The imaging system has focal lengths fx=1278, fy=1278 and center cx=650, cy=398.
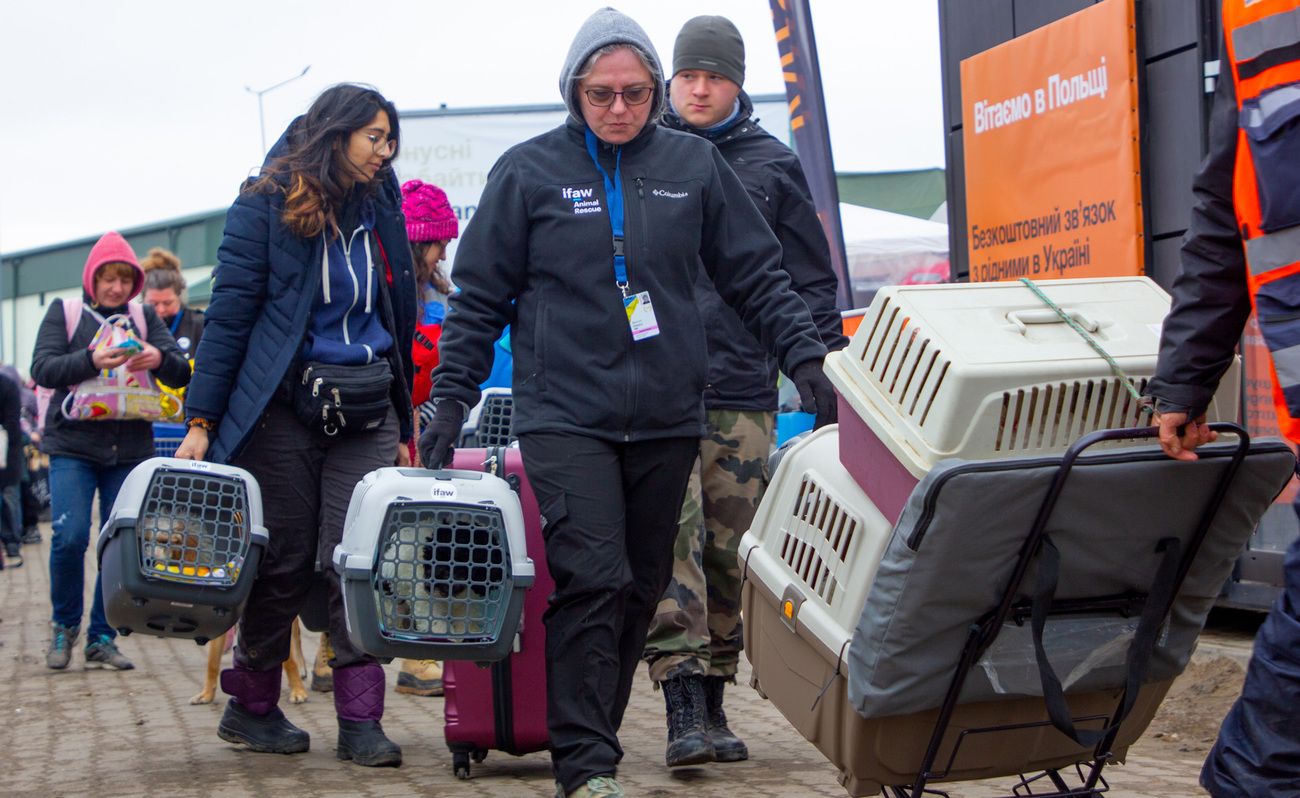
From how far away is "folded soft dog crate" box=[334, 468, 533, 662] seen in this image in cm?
301

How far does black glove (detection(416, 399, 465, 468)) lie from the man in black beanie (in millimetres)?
1016

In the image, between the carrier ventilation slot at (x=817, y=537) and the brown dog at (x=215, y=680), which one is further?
the brown dog at (x=215, y=680)

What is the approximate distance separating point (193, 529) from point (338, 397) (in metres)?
0.60

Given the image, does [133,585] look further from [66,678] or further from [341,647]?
[66,678]

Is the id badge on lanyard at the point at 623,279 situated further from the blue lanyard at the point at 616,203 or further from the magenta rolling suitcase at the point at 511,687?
the magenta rolling suitcase at the point at 511,687

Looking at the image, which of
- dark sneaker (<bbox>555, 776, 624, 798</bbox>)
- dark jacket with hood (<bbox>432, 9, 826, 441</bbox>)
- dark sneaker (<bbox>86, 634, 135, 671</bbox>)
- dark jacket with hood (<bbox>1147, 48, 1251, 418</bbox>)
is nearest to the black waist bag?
dark jacket with hood (<bbox>432, 9, 826, 441</bbox>)

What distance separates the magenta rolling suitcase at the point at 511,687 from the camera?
3633 mm

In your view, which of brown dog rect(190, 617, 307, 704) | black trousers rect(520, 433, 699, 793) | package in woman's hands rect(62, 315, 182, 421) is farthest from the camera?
package in woman's hands rect(62, 315, 182, 421)

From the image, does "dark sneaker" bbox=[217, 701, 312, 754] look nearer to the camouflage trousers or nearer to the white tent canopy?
the camouflage trousers

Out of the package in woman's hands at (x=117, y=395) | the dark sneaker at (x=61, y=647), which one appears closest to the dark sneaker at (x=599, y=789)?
the package in woman's hands at (x=117, y=395)

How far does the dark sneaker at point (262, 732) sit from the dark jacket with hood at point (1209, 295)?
2958mm

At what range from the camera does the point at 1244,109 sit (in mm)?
2230

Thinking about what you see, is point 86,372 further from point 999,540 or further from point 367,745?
point 999,540

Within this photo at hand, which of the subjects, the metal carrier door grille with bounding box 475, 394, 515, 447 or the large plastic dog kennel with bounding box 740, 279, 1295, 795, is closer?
the large plastic dog kennel with bounding box 740, 279, 1295, 795
